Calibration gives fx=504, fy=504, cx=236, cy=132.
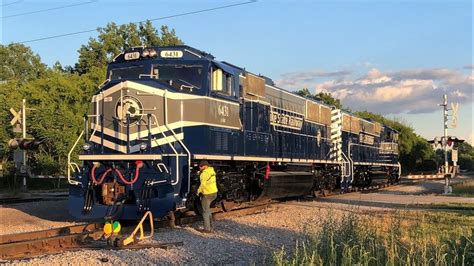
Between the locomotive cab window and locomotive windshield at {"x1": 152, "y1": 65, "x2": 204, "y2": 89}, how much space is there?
39 cm

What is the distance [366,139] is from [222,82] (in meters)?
17.6

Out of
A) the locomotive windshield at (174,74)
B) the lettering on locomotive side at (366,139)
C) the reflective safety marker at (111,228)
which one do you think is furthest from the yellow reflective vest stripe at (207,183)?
the lettering on locomotive side at (366,139)

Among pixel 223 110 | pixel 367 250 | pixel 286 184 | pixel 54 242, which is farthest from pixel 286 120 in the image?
pixel 367 250

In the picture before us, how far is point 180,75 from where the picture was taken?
1238cm

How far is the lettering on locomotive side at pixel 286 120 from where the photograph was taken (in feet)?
53.4

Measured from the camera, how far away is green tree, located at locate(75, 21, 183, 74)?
165 feet

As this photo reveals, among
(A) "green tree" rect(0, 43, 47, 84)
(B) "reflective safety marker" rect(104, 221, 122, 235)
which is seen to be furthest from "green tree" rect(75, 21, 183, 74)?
(B) "reflective safety marker" rect(104, 221, 122, 235)

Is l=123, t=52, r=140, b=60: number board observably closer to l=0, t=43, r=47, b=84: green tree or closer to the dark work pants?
the dark work pants

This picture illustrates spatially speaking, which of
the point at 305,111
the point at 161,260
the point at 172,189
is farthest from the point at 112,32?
the point at 161,260

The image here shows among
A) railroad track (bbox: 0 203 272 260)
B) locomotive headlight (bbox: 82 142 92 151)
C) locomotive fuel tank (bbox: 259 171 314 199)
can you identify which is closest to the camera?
railroad track (bbox: 0 203 272 260)

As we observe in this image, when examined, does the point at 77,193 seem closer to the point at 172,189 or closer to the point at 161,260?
the point at 172,189

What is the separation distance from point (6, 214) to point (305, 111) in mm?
11028

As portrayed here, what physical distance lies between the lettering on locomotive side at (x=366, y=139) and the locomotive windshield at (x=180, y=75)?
16.9 meters

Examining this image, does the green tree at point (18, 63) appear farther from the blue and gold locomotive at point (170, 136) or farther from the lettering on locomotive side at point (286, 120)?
the blue and gold locomotive at point (170, 136)
